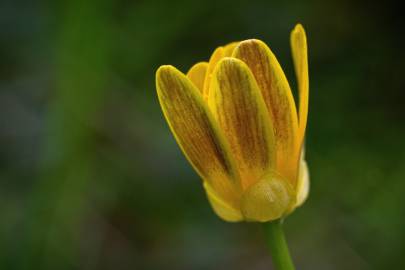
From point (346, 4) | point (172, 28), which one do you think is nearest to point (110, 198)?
point (172, 28)

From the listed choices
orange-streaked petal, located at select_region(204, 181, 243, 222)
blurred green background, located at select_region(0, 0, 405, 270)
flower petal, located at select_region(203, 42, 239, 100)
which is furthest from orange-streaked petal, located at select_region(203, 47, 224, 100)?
blurred green background, located at select_region(0, 0, 405, 270)

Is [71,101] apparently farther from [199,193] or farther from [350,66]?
[350,66]

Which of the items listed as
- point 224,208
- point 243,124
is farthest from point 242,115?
point 224,208

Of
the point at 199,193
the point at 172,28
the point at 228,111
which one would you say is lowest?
the point at 199,193

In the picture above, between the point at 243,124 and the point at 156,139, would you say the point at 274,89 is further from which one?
the point at 156,139

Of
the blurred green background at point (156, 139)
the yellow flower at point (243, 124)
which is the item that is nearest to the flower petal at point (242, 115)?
the yellow flower at point (243, 124)

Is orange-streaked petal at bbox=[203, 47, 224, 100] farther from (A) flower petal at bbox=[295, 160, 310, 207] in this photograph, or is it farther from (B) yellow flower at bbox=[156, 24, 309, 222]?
(A) flower petal at bbox=[295, 160, 310, 207]
